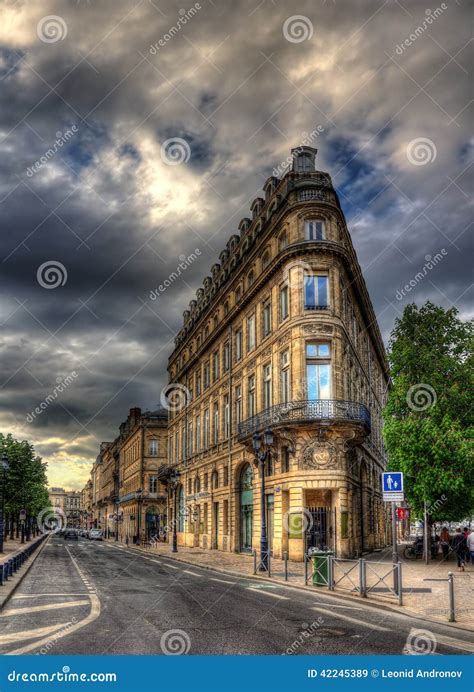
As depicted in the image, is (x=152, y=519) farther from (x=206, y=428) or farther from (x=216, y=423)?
(x=216, y=423)

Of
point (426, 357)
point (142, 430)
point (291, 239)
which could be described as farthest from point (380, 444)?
point (142, 430)

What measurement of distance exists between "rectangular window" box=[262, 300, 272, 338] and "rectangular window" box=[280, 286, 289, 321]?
6.19ft

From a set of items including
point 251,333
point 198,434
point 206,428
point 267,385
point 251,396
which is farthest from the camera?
point 198,434

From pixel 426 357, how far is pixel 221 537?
64.0 ft

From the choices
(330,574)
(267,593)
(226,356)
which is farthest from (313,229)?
(267,593)

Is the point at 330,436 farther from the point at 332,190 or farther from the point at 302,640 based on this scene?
the point at 302,640

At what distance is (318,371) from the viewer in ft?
109

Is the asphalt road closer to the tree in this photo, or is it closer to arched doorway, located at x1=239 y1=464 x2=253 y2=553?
the tree

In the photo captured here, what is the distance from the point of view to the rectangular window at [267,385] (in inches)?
1463

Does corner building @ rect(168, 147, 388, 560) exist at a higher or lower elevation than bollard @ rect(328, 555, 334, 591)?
higher

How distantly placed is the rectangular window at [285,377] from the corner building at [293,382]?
0.10 m

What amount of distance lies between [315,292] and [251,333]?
8.50 meters

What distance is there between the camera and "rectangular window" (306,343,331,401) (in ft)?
108

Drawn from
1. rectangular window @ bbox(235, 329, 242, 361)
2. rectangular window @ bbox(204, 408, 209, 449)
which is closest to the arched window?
rectangular window @ bbox(235, 329, 242, 361)
